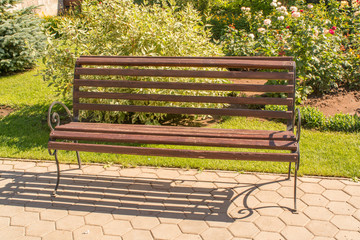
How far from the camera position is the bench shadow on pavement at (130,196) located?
3578mm

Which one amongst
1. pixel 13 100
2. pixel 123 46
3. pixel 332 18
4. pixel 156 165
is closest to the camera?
pixel 156 165

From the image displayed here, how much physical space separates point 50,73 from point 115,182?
227 cm

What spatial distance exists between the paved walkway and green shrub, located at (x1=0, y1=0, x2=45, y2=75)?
4.21 meters

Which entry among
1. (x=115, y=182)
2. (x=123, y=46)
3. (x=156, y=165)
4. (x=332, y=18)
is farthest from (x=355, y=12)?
(x=115, y=182)

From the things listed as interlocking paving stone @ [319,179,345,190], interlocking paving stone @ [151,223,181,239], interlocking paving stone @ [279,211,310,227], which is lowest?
interlocking paving stone @ [151,223,181,239]

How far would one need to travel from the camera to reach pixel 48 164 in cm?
457

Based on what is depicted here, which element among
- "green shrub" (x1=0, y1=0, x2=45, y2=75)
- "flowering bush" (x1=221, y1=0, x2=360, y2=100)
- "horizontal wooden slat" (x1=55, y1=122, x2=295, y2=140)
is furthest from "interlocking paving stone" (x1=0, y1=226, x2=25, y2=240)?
"green shrub" (x1=0, y1=0, x2=45, y2=75)

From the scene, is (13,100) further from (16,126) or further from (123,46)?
(123,46)

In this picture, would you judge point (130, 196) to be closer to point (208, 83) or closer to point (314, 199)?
point (208, 83)

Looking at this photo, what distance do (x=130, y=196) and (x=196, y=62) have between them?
1.51 metres

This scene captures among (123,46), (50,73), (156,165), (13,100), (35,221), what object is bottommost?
(35,221)

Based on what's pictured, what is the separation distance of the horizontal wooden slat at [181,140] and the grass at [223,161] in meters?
0.89

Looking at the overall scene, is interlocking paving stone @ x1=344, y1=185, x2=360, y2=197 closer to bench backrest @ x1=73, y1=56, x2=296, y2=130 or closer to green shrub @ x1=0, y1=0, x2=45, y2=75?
bench backrest @ x1=73, y1=56, x2=296, y2=130

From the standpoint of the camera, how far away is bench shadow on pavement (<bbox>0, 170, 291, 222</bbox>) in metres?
3.58
